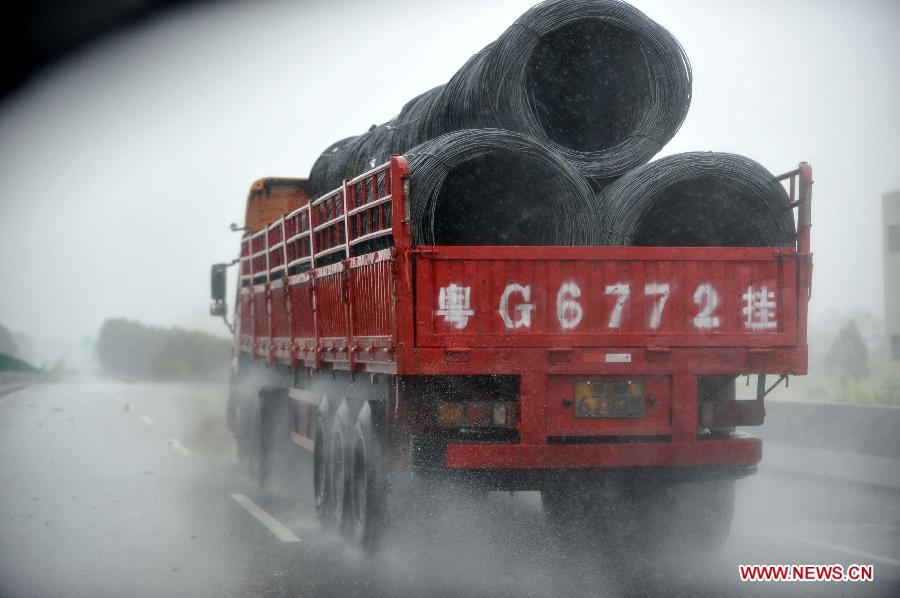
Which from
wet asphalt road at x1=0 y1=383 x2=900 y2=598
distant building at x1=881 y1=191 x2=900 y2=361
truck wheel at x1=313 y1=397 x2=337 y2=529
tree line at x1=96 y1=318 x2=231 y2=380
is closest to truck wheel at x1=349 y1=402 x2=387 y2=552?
wet asphalt road at x1=0 y1=383 x2=900 y2=598

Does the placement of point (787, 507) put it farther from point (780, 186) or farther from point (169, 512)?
point (169, 512)

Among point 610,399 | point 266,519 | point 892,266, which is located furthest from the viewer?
point 892,266

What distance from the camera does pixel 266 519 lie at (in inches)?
447

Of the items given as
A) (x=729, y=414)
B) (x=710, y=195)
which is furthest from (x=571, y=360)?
(x=710, y=195)

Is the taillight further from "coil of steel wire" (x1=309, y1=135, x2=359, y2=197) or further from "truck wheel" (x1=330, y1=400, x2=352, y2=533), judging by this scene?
"coil of steel wire" (x1=309, y1=135, x2=359, y2=197)

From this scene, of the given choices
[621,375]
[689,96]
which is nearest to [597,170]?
[689,96]

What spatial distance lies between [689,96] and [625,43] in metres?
0.65

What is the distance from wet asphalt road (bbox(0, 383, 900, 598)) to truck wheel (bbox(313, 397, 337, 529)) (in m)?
0.18

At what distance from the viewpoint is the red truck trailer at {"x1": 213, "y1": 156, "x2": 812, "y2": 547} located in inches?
316

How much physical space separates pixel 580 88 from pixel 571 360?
3.18 metres

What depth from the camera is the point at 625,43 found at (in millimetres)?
10250

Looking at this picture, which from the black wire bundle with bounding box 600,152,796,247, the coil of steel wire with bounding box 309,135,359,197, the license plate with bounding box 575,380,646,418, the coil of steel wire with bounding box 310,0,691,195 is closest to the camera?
the license plate with bounding box 575,380,646,418

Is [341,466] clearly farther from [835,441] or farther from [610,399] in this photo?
[835,441]

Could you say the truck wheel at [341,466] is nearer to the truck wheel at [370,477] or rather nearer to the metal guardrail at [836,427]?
the truck wheel at [370,477]
